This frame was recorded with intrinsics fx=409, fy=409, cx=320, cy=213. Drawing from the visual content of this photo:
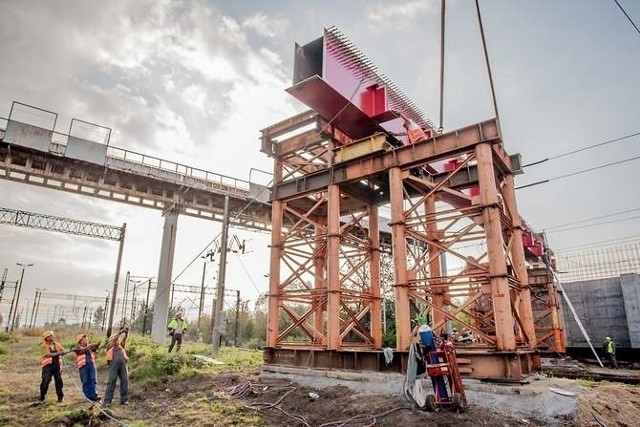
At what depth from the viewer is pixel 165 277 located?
23.9m

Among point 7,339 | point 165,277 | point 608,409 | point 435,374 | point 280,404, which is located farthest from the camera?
point 7,339

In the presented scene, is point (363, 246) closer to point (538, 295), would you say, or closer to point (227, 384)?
point (227, 384)

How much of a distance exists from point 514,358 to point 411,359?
2.78m

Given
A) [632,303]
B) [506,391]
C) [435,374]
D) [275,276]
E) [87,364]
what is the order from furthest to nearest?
[632,303], [275,276], [87,364], [506,391], [435,374]

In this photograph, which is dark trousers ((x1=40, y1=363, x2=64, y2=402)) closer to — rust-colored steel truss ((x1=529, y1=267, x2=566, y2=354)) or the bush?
rust-colored steel truss ((x1=529, y1=267, x2=566, y2=354))

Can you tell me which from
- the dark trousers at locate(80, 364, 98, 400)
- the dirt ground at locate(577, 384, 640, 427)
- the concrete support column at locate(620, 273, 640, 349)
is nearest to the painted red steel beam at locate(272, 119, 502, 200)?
the dirt ground at locate(577, 384, 640, 427)

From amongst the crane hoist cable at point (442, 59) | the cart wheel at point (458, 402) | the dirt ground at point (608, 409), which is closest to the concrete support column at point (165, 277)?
the crane hoist cable at point (442, 59)

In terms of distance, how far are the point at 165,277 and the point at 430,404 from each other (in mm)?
19744

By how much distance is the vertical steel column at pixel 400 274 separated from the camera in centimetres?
1077

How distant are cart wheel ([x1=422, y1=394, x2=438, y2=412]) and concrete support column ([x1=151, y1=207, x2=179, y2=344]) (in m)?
18.7

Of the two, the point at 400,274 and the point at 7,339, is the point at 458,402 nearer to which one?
the point at 400,274

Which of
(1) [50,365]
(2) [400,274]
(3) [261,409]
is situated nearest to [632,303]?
(2) [400,274]

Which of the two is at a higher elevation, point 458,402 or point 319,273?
point 319,273

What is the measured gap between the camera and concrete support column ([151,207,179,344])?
2311 centimetres
